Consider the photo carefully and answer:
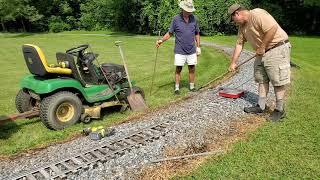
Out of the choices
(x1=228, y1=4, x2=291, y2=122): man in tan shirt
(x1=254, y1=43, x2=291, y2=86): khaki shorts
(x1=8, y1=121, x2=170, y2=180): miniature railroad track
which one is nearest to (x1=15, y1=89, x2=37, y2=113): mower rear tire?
(x1=8, y1=121, x2=170, y2=180): miniature railroad track

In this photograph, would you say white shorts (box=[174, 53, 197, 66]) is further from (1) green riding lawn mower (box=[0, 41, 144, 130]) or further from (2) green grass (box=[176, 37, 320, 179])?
(2) green grass (box=[176, 37, 320, 179])

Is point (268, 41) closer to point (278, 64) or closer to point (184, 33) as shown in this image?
point (278, 64)

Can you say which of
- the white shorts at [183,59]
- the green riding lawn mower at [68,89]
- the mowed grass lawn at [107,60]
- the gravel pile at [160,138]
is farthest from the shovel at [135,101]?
the white shorts at [183,59]

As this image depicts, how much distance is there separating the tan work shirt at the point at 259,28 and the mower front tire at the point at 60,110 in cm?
354

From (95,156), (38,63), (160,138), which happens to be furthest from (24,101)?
(160,138)

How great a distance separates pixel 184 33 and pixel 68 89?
10.6ft

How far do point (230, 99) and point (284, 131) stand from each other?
7.78 feet

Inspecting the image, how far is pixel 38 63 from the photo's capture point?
23.8 ft

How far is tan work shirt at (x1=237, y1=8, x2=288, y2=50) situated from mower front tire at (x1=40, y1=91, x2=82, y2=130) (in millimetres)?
3537

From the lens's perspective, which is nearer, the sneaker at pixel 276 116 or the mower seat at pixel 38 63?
the mower seat at pixel 38 63

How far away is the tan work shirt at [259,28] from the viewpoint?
6797 mm

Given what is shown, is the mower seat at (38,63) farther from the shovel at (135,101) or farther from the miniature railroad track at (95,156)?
the miniature railroad track at (95,156)

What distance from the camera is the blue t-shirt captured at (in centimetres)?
934

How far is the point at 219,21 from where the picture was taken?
31891 mm
